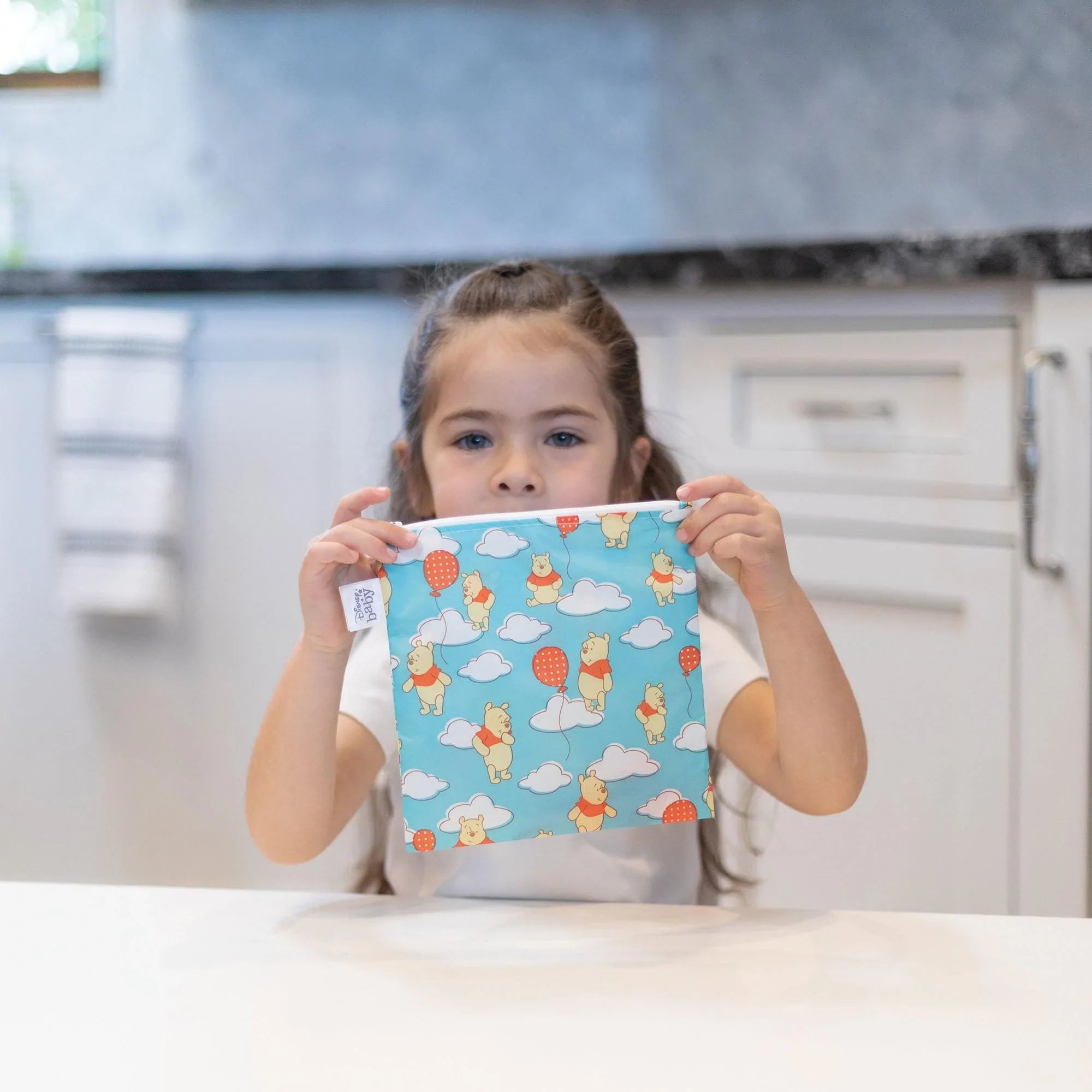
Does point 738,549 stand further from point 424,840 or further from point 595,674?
point 424,840

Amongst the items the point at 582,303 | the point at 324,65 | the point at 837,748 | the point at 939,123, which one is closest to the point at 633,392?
the point at 582,303

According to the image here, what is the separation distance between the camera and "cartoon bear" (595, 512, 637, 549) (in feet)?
2.02

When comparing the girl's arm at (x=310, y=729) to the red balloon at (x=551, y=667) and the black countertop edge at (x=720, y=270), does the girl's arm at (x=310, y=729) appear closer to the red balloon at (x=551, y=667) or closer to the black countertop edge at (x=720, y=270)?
the red balloon at (x=551, y=667)

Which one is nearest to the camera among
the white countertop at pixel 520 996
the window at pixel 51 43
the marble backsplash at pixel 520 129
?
the white countertop at pixel 520 996

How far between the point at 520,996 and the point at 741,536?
328 millimetres

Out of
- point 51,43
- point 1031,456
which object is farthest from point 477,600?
point 51,43

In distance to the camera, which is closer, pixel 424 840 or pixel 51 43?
pixel 424 840

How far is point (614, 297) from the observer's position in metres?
1.42

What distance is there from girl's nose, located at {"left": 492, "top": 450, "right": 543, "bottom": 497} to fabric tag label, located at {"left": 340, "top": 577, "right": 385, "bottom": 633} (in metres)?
0.24

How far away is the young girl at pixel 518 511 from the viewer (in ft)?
2.48

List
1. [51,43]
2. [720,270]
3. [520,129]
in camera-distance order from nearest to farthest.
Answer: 1. [720,270]
2. [520,129]
3. [51,43]

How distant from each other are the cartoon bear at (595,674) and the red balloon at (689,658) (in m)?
0.04

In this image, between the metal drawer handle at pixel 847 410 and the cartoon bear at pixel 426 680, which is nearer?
the cartoon bear at pixel 426 680

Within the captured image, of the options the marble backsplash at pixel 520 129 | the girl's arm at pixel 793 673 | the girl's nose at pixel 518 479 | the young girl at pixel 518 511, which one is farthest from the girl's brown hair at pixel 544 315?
the marble backsplash at pixel 520 129
